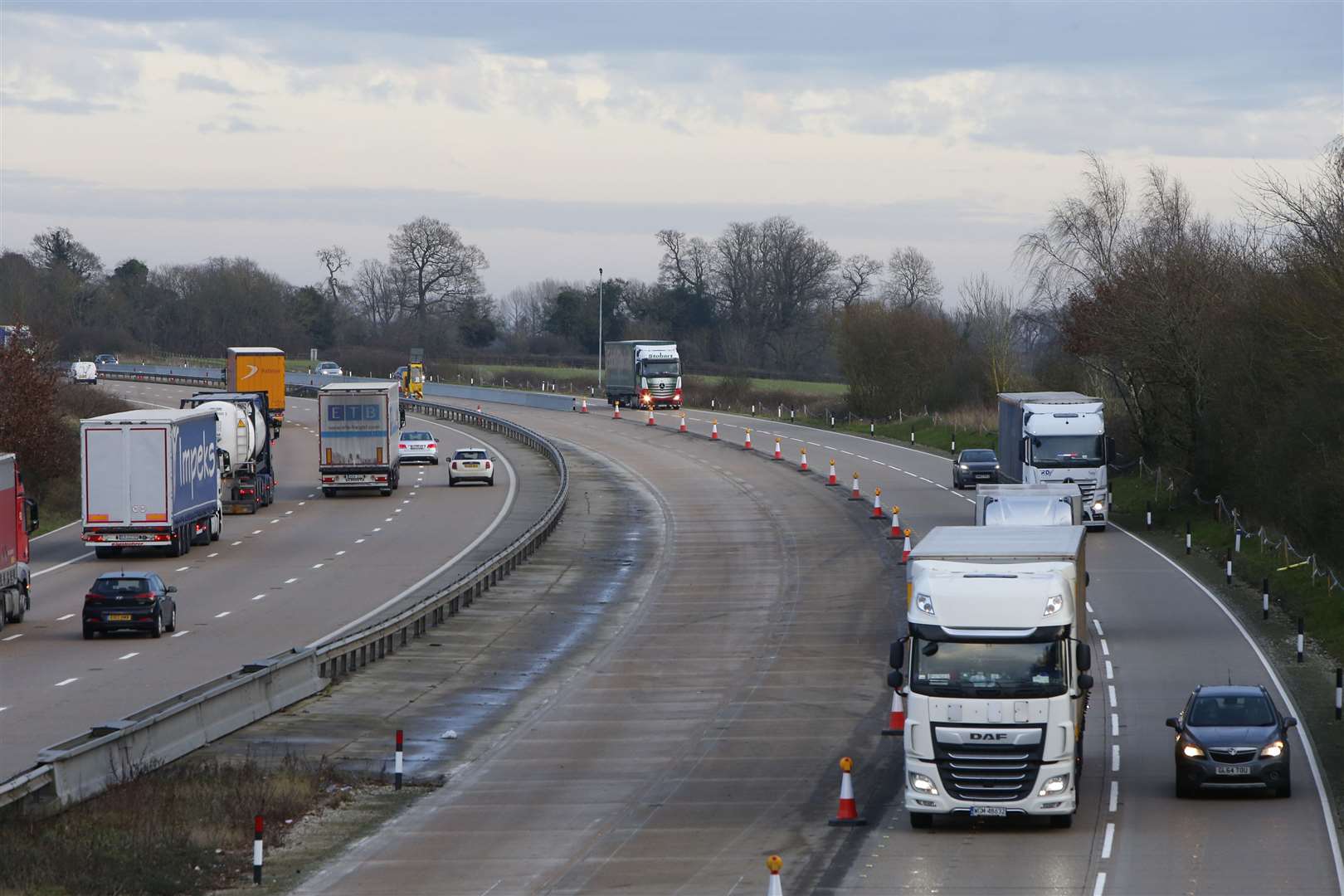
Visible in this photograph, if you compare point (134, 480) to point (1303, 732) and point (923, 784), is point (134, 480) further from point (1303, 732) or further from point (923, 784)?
point (923, 784)

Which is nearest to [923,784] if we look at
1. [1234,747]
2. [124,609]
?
[1234,747]

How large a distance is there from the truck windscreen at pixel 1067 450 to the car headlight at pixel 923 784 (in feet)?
102

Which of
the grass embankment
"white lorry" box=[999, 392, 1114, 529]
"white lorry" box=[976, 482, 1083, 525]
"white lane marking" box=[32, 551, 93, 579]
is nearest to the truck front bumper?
the grass embankment

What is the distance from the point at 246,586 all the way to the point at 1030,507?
19.2 meters

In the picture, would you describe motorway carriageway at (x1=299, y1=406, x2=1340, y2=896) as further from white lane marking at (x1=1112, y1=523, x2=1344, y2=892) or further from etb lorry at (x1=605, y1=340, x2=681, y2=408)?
etb lorry at (x1=605, y1=340, x2=681, y2=408)

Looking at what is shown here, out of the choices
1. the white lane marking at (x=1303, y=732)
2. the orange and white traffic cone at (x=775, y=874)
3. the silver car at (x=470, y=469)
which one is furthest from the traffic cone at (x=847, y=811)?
the silver car at (x=470, y=469)

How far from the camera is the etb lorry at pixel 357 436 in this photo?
6219 centimetres

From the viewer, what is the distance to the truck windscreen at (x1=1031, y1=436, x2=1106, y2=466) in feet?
163

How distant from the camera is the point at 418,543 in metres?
50.3

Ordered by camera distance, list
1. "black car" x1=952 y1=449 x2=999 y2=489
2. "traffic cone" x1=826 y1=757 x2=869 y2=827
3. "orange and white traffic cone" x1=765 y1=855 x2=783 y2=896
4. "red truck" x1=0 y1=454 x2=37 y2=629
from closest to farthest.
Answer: "orange and white traffic cone" x1=765 y1=855 x2=783 y2=896, "traffic cone" x1=826 y1=757 x2=869 y2=827, "red truck" x1=0 y1=454 x2=37 y2=629, "black car" x1=952 y1=449 x2=999 y2=489

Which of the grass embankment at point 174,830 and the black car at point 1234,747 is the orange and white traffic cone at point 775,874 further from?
the black car at point 1234,747

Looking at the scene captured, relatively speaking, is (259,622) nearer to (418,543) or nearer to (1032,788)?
(418,543)

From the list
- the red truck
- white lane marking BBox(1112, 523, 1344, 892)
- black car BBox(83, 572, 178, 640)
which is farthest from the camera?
the red truck

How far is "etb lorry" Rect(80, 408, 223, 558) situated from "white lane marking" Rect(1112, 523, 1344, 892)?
2629cm
